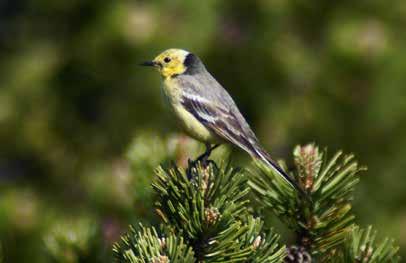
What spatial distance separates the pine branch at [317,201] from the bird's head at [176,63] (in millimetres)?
2205

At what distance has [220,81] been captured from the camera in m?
6.81

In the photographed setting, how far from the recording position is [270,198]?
2764 millimetres

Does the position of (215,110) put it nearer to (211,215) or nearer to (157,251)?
(211,215)

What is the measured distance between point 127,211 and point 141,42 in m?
3.53

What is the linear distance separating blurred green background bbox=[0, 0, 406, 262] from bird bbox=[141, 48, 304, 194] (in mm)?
816

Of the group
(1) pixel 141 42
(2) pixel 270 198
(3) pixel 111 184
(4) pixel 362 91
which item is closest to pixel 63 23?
(1) pixel 141 42

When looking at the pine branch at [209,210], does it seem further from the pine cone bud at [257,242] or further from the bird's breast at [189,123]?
the bird's breast at [189,123]

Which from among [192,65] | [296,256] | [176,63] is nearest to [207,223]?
[296,256]

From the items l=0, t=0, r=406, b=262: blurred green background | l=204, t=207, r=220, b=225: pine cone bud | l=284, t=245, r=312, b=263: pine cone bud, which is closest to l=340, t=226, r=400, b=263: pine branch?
l=284, t=245, r=312, b=263: pine cone bud

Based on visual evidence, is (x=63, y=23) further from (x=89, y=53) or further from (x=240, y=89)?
(x=240, y=89)

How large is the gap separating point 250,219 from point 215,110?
6.87 feet

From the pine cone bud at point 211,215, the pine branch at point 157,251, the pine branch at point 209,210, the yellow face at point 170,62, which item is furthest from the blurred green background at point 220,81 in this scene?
the pine branch at point 157,251

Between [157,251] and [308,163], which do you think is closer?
[157,251]

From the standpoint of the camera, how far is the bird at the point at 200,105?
4.30 m
